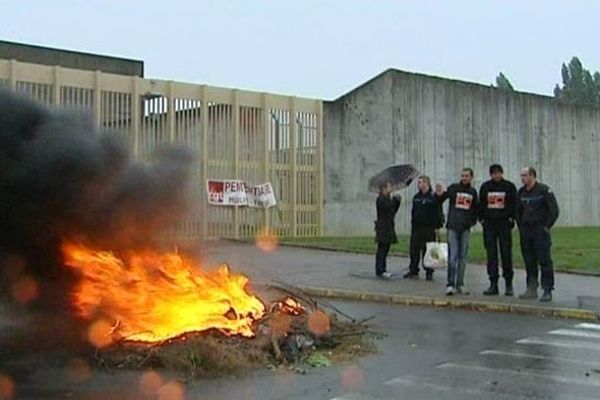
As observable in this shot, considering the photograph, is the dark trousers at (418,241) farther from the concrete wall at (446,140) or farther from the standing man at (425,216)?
the concrete wall at (446,140)

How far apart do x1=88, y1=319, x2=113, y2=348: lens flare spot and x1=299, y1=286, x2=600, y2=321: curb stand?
5.97 m

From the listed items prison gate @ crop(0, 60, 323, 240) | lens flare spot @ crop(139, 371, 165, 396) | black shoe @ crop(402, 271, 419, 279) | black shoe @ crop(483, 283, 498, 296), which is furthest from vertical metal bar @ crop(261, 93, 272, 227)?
→ lens flare spot @ crop(139, 371, 165, 396)

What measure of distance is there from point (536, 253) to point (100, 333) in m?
6.88

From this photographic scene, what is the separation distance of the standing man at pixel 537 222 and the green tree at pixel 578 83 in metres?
99.7

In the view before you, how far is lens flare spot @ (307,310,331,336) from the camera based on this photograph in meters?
8.42

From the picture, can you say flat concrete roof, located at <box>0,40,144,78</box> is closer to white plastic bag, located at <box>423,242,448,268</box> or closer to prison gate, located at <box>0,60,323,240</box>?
prison gate, located at <box>0,60,323,240</box>

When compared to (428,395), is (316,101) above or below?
above

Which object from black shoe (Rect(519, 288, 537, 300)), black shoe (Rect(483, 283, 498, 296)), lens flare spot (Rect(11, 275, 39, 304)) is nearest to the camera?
lens flare spot (Rect(11, 275, 39, 304))

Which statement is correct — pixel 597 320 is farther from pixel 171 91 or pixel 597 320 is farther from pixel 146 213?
pixel 171 91

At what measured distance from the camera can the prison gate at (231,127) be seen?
885 inches

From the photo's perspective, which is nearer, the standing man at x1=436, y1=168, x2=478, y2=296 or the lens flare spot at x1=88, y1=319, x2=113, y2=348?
the lens flare spot at x1=88, y1=319, x2=113, y2=348

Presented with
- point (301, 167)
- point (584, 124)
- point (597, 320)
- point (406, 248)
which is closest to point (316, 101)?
point (301, 167)

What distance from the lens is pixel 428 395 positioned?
647 cm

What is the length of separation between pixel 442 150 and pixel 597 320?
19786mm
